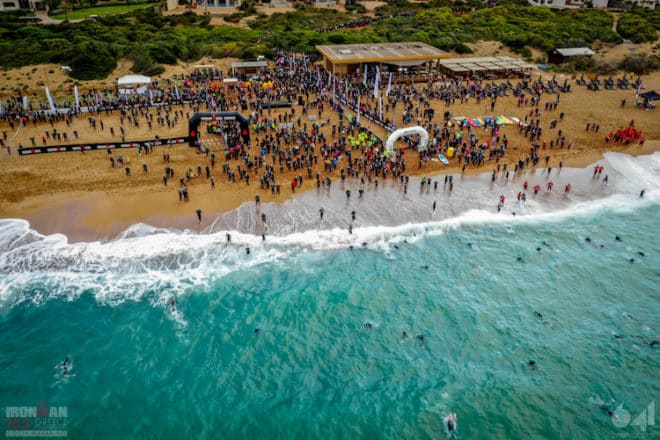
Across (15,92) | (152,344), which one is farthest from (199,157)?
(15,92)

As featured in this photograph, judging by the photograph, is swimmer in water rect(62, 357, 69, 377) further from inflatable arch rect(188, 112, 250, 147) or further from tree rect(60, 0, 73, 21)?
tree rect(60, 0, 73, 21)

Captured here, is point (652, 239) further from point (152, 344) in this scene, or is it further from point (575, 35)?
point (575, 35)

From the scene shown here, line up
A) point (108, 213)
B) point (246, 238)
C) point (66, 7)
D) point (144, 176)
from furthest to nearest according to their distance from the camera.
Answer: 1. point (66, 7)
2. point (144, 176)
3. point (108, 213)
4. point (246, 238)

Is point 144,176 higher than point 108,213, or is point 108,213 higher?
point 144,176

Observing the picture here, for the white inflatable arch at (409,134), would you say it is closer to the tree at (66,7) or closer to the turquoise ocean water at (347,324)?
the turquoise ocean water at (347,324)

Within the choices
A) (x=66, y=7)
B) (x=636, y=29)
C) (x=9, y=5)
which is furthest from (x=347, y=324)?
(x=9, y=5)

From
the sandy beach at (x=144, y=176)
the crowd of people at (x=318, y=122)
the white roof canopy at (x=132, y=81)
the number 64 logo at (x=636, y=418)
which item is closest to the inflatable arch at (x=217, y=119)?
the crowd of people at (x=318, y=122)

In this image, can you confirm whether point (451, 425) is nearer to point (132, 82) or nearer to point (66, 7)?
point (132, 82)
